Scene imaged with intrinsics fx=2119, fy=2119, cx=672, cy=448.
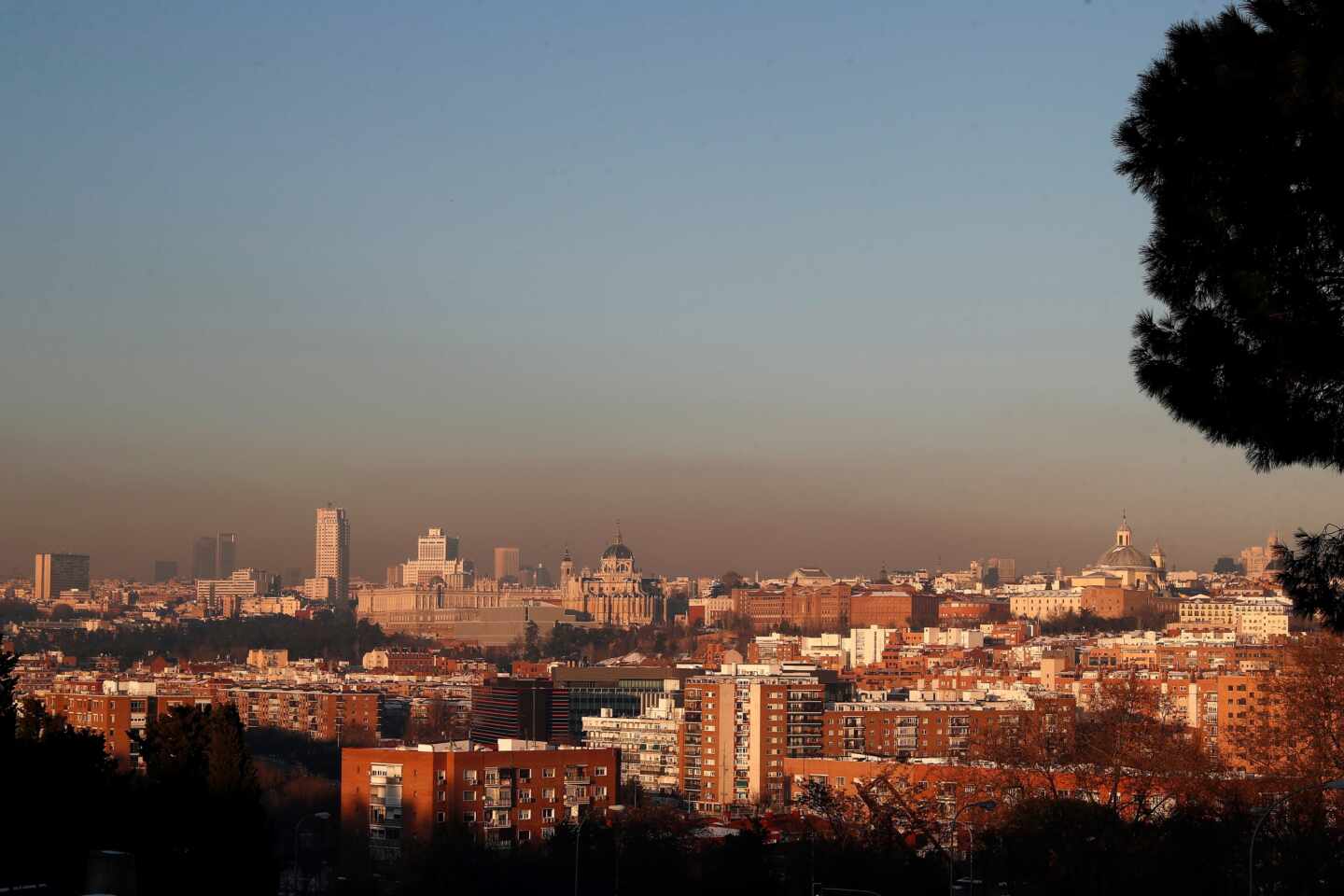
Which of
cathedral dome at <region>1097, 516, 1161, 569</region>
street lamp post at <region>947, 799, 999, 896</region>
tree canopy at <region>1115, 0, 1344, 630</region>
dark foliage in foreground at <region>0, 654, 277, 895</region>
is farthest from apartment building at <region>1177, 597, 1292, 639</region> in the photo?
tree canopy at <region>1115, 0, 1344, 630</region>

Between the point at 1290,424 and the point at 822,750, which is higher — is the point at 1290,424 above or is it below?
above

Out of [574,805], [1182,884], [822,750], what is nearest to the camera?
[1182,884]

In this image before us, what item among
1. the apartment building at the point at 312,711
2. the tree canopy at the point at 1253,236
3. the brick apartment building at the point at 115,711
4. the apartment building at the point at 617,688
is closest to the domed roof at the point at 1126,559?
the apartment building at the point at 617,688

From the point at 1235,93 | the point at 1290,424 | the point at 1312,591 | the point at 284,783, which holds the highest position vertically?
the point at 1235,93

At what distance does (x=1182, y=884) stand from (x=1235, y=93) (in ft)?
49.6

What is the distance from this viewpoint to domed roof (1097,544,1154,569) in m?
145

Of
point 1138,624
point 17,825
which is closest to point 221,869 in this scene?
point 17,825

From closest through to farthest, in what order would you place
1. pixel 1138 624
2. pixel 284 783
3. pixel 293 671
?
pixel 284 783 → pixel 293 671 → pixel 1138 624

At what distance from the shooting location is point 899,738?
62594 mm

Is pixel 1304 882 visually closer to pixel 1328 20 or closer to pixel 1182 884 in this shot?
pixel 1182 884

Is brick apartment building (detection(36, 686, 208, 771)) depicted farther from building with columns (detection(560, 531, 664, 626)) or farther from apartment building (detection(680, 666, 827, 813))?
building with columns (detection(560, 531, 664, 626))

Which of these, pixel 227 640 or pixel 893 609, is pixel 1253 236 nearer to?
pixel 227 640

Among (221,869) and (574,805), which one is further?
(574,805)

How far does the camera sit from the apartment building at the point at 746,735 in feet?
196
